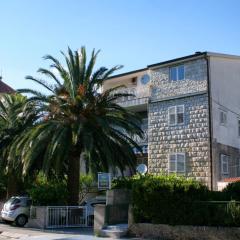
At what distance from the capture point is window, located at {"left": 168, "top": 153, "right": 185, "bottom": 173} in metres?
30.7

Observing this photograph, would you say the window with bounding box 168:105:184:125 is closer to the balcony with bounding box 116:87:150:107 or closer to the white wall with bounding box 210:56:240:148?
the white wall with bounding box 210:56:240:148

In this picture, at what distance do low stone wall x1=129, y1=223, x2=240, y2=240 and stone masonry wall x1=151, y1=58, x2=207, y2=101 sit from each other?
545 inches

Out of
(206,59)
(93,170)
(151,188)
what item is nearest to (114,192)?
(151,188)

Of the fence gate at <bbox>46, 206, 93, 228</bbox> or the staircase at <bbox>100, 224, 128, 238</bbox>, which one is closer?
the staircase at <bbox>100, 224, 128, 238</bbox>

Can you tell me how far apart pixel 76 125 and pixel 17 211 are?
5.78 metres

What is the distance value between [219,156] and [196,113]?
3.06 meters

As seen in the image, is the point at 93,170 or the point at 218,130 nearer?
the point at 93,170

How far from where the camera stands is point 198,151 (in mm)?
30047

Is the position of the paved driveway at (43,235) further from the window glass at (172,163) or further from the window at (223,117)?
the window at (223,117)

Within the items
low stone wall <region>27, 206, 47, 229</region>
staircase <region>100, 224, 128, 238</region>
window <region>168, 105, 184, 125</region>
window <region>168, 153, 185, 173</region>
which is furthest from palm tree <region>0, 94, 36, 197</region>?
window <region>168, 153, 185, 173</region>

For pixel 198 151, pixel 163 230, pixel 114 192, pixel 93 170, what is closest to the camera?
pixel 163 230

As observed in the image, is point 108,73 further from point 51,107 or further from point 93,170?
point 93,170

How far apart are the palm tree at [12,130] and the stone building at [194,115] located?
876cm

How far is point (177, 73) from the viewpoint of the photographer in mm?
32156
